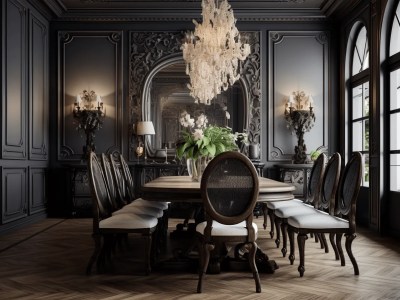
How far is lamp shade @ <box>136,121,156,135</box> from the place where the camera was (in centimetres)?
550

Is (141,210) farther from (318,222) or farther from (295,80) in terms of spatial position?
(295,80)

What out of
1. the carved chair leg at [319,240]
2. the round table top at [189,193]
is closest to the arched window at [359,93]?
the carved chair leg at [319,240]

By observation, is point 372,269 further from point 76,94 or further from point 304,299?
point 76,94

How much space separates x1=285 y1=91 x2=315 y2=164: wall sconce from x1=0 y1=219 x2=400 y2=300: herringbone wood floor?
2.12 metres

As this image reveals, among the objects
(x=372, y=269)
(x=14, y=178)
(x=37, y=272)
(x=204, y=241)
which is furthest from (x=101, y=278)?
(x=14, y=178)

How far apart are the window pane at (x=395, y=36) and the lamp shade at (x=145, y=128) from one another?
273 centimetres

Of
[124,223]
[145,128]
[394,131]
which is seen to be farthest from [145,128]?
[124,223]

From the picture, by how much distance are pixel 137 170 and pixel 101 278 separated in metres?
2.97

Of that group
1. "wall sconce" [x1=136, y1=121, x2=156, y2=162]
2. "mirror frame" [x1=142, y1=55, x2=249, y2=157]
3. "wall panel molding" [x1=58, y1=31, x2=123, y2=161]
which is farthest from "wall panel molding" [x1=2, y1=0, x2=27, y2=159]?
"mirror frame" [x1=142, y1=55, x2=249, y2=157]

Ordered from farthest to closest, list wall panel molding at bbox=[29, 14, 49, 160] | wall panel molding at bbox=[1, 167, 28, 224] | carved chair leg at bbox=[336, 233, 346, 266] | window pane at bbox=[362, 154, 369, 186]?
wall panel molding at bbox=[29, 14, 49, 160] < window pane at bbox=[362, 154, 369, 186] < wall panel molding at bbox=[1, 167, 28, 224] < carved chair leg at bbox=[336, 233, 346, 266]

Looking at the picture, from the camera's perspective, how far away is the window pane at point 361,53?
5039 mm

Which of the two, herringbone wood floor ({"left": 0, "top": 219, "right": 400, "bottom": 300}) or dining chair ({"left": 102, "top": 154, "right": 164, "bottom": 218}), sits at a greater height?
dining chair ({"left": 102, "top": 154, "right": 164, "bottom": 218})

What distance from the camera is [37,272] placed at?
2838mm

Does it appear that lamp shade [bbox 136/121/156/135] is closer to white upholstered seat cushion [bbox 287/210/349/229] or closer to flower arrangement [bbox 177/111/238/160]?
flower arrangement [bbox 177/111/238/160]
